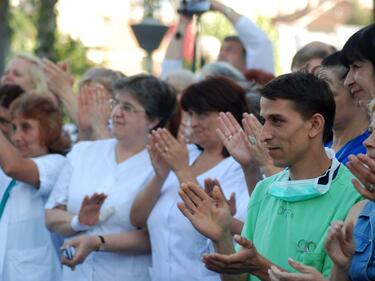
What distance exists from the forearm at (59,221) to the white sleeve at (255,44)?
301cm

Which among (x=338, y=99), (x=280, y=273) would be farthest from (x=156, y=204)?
(x=280, y=273)

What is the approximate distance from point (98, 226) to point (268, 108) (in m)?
2.21

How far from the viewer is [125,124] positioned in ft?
21.9

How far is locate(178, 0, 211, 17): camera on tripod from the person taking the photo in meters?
9.78

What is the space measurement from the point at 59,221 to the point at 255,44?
10.6ft

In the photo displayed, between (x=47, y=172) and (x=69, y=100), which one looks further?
(x=69, y=100)

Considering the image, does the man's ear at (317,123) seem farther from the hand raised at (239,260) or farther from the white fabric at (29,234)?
the white fabric at (29,234)

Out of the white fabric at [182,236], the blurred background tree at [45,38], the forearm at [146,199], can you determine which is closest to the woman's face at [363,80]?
the white fabric at [182,236]

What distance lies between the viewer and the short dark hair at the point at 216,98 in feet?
20.7

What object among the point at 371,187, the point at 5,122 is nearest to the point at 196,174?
the point at 5,122

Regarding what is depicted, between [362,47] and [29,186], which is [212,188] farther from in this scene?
[29,186]

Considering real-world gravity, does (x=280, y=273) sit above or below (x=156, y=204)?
above

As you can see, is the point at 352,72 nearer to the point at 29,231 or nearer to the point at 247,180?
the point at 247,180

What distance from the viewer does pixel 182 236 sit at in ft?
20.3
